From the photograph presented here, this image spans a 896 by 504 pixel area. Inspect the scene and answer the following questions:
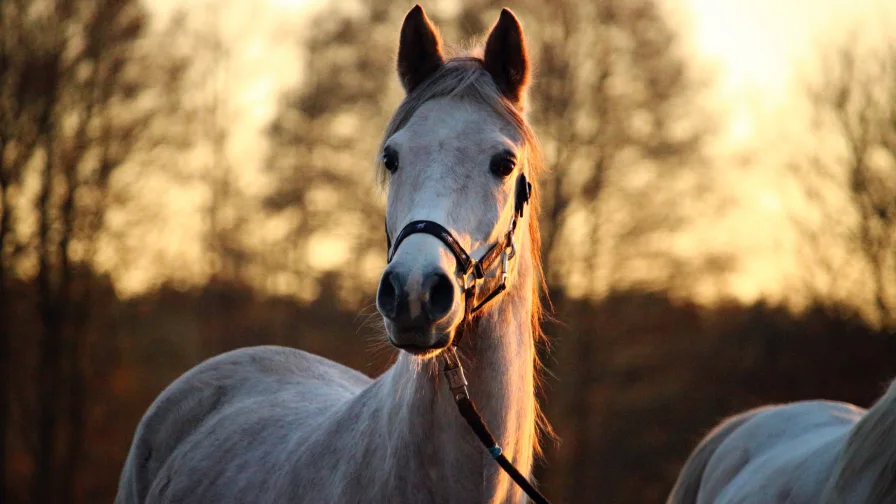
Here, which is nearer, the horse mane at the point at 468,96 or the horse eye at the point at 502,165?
the horse eye at the point at 502,165

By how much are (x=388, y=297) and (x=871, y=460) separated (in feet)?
6.59

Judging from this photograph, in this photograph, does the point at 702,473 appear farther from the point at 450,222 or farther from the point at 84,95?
the point at 84,95

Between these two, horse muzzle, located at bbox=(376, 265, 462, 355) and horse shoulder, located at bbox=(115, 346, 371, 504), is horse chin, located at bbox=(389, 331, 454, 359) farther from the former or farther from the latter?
horse shoulder, located at bbox=(115, 346, 371, 504)

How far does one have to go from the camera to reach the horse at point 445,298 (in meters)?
2.78

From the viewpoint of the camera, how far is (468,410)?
302 centimetres

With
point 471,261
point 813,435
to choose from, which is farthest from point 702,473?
point 471,261

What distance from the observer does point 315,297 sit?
15945mm

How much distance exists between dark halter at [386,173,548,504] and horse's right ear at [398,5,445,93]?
0.58 m

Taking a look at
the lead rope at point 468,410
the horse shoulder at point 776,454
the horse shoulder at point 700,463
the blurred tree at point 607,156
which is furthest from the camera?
the blurred tree at point 607,156

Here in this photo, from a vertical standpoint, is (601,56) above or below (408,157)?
above

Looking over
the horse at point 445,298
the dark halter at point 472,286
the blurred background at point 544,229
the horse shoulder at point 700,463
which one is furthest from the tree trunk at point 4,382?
the dark halter at point 472,286

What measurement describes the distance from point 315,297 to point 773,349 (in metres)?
7.94

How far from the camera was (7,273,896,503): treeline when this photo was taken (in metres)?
14.2

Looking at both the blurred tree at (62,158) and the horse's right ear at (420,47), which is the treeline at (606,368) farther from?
the horse's right ear at (420,47)
